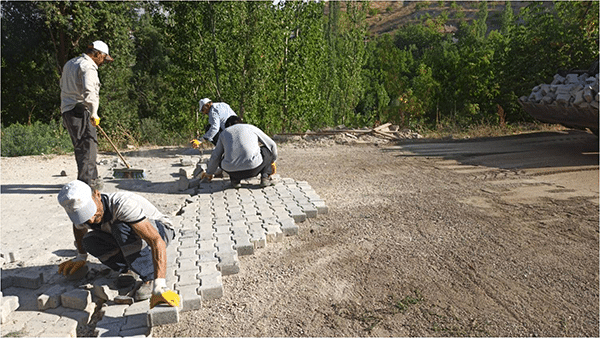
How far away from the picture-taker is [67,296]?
3387 millimetres

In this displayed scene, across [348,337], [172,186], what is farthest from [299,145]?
[348,337]

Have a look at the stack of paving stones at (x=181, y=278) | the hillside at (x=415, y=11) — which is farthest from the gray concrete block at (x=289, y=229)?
the hillside at (x=415, y=11)

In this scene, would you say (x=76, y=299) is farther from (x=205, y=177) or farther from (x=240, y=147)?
(x=205, y=177)

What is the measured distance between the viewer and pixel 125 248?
3.41 meters

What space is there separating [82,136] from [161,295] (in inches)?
139

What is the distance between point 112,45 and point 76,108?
31.4ft

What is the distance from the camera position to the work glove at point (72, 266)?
148 inches

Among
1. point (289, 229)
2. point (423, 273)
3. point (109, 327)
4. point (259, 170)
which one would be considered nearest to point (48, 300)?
point (109, 327)

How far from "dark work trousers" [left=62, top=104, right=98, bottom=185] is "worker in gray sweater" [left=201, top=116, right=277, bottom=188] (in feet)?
5.15

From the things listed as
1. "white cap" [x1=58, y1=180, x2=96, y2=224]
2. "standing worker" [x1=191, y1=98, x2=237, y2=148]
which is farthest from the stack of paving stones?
"standing worker" [x1=191, y1=98, x2=237, y2=148]

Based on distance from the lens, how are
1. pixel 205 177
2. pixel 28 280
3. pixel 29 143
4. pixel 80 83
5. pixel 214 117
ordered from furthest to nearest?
pixel 29 143 → pixel 205 177 → pixel 214 117 → pixel 80 83 → pixel 28 280

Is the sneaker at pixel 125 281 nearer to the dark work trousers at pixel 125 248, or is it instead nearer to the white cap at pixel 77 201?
the dark work trousers at pixel 125 248

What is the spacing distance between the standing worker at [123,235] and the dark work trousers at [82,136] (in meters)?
2.25

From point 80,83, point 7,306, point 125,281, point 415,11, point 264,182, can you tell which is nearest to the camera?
point 7,306
